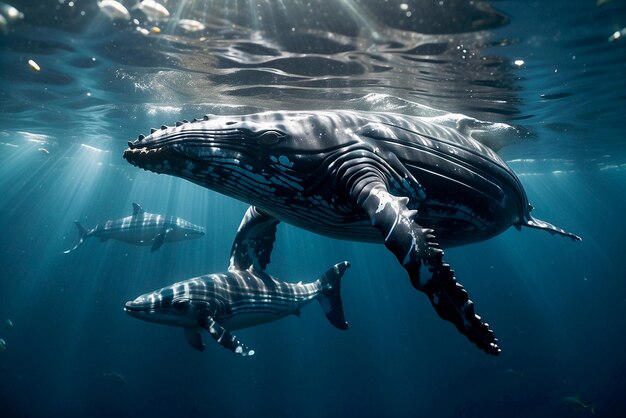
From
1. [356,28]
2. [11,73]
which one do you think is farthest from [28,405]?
[356,28]

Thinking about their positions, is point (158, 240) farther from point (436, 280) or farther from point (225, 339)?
point (436, 280)

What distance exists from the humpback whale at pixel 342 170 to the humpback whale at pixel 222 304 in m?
3.65

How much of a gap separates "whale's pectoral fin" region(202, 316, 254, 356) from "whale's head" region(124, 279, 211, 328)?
0.77ft

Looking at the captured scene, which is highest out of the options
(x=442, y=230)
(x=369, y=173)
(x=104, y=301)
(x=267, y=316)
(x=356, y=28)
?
(x=356, y=28)

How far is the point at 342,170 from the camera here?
4.19 metres

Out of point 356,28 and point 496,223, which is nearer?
point 496,223

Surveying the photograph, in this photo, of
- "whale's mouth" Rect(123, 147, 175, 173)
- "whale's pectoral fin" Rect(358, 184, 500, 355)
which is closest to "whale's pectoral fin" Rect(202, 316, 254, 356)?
"whale's mouth" Rect(123, 147, 175, 173)

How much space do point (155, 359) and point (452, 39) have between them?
101 feet

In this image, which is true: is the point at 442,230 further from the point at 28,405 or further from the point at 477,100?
the point at 28,405

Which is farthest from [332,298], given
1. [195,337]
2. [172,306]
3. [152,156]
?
[152,156]

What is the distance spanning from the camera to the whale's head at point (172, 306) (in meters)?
7.55

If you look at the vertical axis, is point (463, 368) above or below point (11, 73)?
below

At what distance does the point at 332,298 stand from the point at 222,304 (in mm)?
3505

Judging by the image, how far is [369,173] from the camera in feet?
13.4
